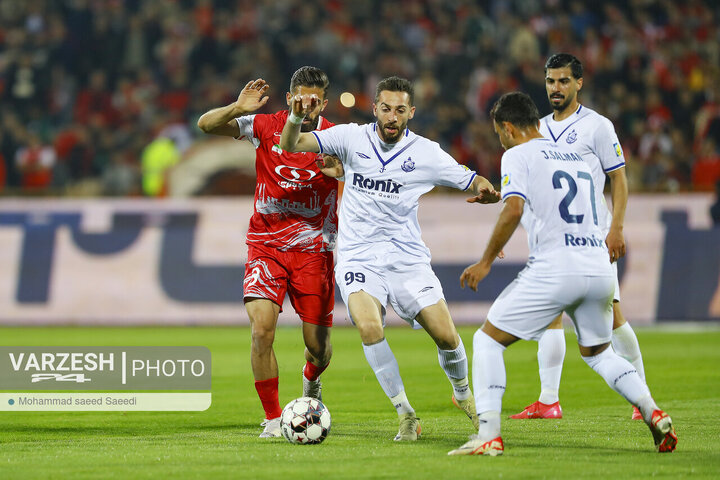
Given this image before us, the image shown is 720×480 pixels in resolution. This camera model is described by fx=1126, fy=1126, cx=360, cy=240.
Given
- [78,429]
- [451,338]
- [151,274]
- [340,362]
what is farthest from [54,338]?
[451,338]

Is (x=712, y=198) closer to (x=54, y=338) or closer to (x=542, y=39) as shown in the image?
(x=542, y=39)

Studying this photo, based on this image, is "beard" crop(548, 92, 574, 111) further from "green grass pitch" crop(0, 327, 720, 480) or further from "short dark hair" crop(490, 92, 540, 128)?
"green grass pitch" crop(0, 327, 720, 480)

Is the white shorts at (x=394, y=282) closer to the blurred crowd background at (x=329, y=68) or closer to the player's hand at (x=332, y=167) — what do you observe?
the player's hand at (x=332, y=167)

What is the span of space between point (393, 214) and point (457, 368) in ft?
3.88

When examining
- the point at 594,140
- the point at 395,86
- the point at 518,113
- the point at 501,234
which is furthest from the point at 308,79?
the point at 501,234

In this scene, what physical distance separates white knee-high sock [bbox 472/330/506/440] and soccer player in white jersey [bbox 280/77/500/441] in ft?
3.42

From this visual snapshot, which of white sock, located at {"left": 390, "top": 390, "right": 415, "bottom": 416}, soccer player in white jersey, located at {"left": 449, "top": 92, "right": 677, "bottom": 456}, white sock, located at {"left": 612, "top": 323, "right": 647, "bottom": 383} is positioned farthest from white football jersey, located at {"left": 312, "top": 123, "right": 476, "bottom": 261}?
white sock, located at {"left": 612, "top": 323, "right": 647, "bottom": 383}

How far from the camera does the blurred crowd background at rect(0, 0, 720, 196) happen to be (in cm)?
1998

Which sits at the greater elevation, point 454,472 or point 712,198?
point 712,198

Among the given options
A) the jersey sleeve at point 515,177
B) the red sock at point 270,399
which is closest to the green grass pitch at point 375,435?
the red sock at point 270,399

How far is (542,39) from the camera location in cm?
2180

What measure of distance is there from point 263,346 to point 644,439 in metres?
2.72

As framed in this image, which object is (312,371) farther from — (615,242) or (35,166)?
(35,166)

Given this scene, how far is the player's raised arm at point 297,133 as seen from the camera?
297 inches
